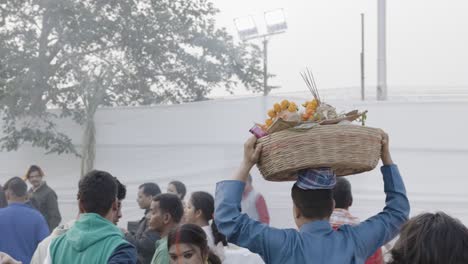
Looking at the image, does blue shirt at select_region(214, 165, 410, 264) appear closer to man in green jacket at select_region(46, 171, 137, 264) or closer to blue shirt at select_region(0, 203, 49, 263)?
man in green jacket at select_region(46, 171, 137, 264)

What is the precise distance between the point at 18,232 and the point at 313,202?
4.03 metres

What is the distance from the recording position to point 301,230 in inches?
131

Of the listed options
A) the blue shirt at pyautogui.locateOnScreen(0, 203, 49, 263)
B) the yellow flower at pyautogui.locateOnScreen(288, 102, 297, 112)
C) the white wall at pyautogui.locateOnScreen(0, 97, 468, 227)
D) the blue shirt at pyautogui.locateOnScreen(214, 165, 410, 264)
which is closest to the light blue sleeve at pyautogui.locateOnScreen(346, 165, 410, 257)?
the blue shirt at pyautogui.locateOnScreen(214, 165, 410, 264)

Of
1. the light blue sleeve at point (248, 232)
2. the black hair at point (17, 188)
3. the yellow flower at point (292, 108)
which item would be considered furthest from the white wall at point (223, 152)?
the light blue sleeve at point (248, 232)

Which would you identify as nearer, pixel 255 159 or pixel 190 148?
pixel 255 159

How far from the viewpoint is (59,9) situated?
1376 cm

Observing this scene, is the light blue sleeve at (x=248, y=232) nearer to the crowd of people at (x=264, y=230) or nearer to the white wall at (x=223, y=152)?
the crowd of people at (x=264, y=230)

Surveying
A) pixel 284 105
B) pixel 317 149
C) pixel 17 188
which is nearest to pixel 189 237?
pixel 284 105

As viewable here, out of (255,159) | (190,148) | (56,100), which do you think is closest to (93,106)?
(56,100)

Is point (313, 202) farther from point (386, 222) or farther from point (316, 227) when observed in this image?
point (386, 222)

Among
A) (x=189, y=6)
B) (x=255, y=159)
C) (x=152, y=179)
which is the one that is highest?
(x=189, y=6)

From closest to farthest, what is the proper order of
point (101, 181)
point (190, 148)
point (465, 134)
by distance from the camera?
point (101, 181), point (465, 134), point (190, 148)

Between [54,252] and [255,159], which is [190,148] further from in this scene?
[255,159]

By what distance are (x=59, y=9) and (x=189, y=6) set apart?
2231 mm
